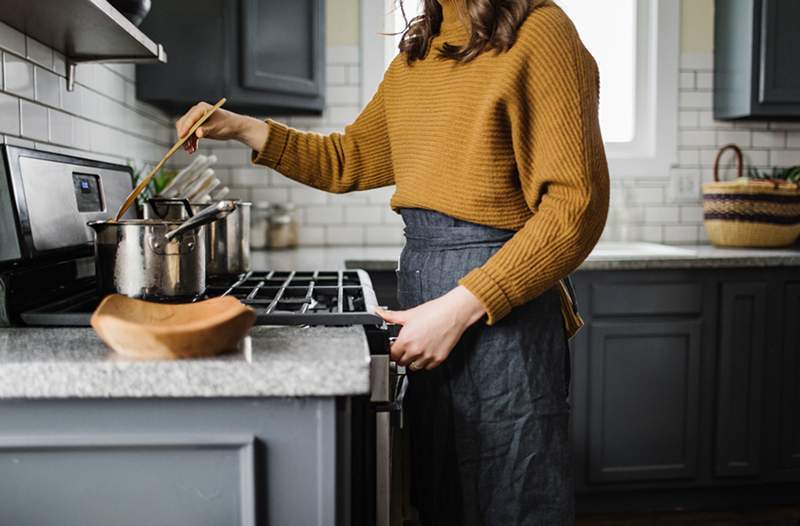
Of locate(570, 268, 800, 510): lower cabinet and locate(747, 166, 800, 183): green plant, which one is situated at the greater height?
locate(747, 166, 800, 183): green plant

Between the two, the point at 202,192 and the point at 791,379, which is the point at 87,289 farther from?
the point at 791,379

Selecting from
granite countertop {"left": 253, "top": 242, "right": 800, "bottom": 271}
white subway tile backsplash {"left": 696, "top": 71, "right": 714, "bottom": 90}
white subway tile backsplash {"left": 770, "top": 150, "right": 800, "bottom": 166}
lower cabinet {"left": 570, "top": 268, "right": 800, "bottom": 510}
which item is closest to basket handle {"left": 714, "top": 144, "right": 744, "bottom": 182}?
white subway tile backsplash {"left": 770, "top": 150, "right": 800, "bottom": 166}

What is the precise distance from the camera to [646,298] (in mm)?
2602

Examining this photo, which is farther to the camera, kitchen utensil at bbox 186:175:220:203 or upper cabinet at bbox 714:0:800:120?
upper cabinet at bbox 714:0:800:120

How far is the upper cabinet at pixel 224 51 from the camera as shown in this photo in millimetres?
2541

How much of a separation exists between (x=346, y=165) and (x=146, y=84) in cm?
121

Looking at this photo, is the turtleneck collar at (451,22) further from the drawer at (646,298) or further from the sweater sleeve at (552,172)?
the drawer at (646,298)

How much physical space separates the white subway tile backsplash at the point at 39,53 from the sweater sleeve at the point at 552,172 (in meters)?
1.04

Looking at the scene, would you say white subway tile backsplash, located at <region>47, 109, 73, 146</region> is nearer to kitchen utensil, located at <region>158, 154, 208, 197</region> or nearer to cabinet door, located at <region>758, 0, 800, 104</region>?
kitchen utensil, located at <region>158, 154, 208, 197</region>

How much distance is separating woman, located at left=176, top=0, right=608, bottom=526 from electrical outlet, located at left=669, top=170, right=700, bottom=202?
2.05 meters

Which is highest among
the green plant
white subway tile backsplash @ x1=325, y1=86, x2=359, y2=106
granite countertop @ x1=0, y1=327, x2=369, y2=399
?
white subway tile backsplash @ x1=325, y1=86, x2=359, y2=106

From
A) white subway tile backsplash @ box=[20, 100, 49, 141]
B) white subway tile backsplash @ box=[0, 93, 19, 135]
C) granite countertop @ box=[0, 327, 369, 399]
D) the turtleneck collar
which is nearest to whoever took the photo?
granite countertop @ box=[0, 327, 369, 399]

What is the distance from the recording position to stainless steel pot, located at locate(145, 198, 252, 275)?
162 cm

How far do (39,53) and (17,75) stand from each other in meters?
0.14
